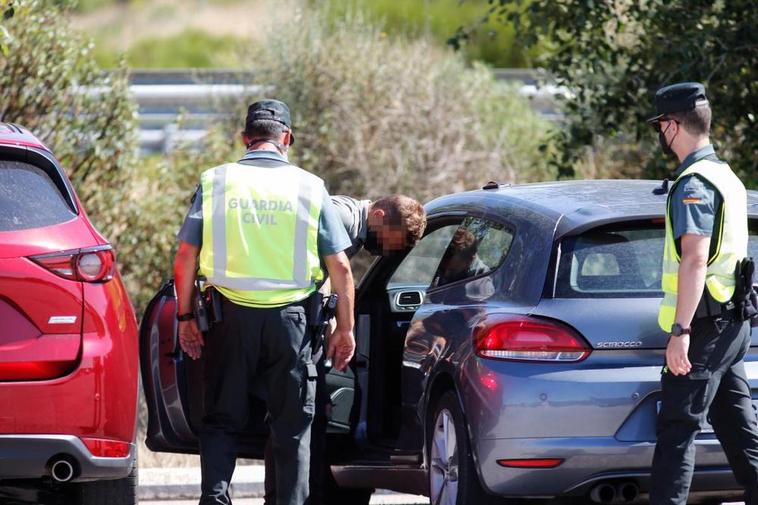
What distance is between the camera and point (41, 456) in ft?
17.2

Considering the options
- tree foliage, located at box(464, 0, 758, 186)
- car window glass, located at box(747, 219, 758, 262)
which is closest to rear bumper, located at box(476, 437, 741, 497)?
car window glass, located at box(747, 219, 758, 262)

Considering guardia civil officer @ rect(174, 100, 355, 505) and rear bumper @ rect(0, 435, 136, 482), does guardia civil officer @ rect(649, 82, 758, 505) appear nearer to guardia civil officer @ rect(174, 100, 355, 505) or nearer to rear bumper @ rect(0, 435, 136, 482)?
guardia civil officer @ rect(174, 100, 355, 505)

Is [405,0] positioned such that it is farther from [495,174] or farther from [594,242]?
[594,242]

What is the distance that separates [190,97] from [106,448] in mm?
13269

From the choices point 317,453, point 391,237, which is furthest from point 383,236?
point 317,453

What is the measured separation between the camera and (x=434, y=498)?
5977mm

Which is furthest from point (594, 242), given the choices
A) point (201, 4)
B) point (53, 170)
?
point (201, 4)

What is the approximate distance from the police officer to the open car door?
16 centimetres

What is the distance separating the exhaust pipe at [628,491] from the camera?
17.9 feet

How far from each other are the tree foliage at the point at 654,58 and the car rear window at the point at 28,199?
541 cm

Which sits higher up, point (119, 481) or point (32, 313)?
point (32, 313)

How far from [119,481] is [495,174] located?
8.87 m

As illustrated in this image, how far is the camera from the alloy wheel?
5.75 metres

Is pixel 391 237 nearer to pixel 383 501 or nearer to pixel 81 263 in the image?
pixel 81 263
